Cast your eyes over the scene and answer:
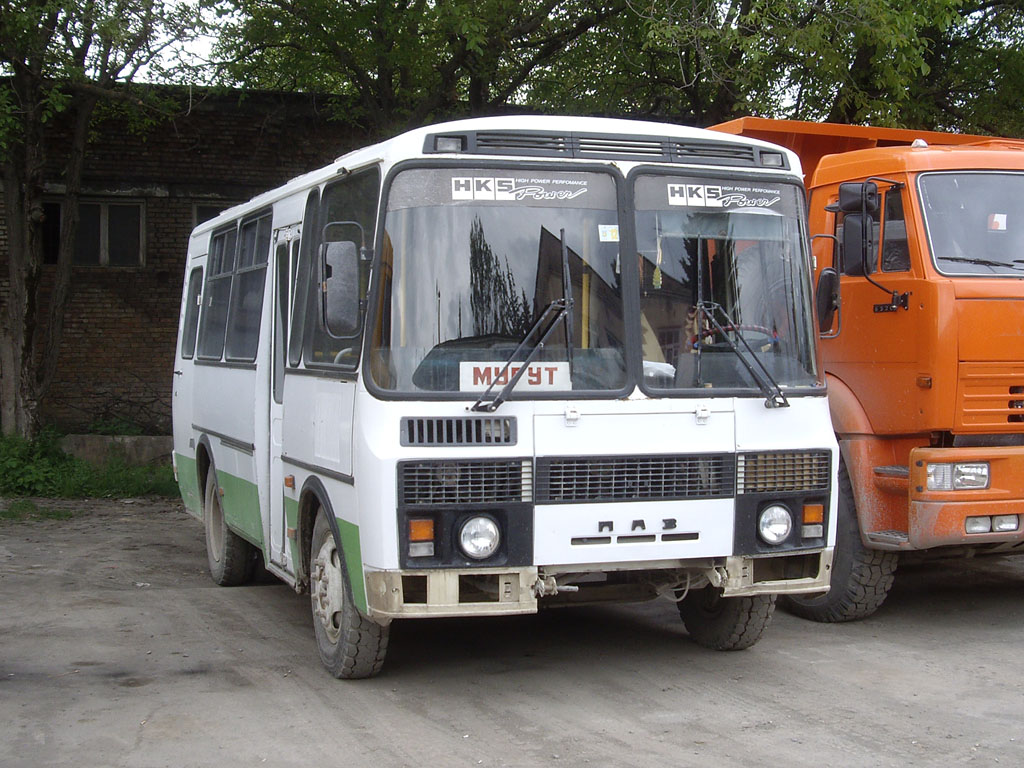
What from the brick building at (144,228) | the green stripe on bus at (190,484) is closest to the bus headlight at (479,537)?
the green stripe on bus at (190,484)

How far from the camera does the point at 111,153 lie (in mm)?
17703

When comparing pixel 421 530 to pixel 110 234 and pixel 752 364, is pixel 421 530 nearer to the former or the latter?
pixel 752 364

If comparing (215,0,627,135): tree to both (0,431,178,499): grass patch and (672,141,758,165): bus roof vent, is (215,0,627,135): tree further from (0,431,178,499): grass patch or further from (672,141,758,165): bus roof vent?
(672,141,758,165): bus roof vent

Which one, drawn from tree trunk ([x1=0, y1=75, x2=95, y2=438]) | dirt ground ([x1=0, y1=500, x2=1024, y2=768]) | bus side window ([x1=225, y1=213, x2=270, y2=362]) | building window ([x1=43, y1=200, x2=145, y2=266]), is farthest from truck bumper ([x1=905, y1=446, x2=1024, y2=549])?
building window ([x1=43, y1=200, x2=145, y2=266])

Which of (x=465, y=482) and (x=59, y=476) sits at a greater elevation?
(x=465, y=482)

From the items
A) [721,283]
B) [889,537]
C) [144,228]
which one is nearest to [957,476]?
[889,537]

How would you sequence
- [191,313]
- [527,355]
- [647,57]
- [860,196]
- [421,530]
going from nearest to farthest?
[421,530] < [527,355] < [860,196] < [191,313] < [647,57]

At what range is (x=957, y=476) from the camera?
7328 mm

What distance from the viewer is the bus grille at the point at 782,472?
20.1ft

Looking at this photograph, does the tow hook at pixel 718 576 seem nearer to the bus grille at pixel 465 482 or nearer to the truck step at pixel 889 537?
the bus grille at pixel 465 482

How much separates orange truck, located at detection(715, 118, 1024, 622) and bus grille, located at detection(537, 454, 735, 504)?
4.81ft

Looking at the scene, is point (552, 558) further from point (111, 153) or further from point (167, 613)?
point (111, 153)

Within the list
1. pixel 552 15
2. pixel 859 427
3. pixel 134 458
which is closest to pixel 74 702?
pixel 859 427

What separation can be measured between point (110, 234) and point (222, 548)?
9.77m
